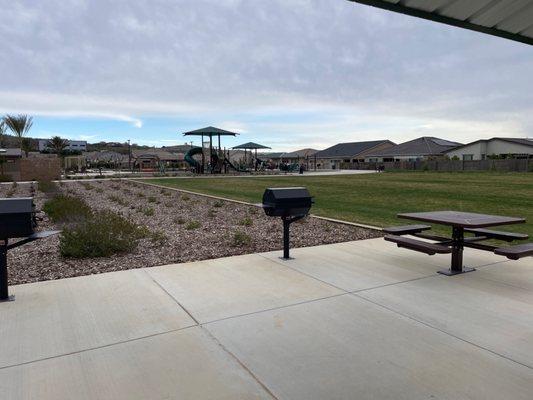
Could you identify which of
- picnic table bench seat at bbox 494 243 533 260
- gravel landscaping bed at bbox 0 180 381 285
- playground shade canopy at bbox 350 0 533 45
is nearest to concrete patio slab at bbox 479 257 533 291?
picnic table bench seat at bbox 494 243 533 260

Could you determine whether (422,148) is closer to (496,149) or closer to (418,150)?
(418,150)

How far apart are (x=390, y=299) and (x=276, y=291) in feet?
3.99

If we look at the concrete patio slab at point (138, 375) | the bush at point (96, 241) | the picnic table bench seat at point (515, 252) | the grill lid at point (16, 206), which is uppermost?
the grill lid at point (16, 206)

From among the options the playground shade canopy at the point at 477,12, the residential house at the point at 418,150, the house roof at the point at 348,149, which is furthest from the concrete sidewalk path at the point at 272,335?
the house roof at the point at 348,149

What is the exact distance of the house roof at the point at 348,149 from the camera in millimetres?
95750

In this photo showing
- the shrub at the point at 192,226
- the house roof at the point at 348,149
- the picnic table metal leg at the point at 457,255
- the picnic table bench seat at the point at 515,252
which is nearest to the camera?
the picnic table bench seat at the point at 515,252

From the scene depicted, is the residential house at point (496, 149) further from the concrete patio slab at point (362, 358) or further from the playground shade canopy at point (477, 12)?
the concrete patio slab at point (362, 358)

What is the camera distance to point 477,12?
12.2 feet

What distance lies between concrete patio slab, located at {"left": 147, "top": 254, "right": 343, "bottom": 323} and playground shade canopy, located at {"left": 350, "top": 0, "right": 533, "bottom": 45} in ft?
9.44

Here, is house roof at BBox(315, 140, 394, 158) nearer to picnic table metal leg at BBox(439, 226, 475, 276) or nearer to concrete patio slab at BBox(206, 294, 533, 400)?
picnic table metal leg at BBox(439, 226, 475, 276)

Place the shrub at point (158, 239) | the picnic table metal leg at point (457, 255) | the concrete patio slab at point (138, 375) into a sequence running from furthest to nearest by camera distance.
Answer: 1. the shrub at point (158, 239)
2. the picnic table metal leg at point (457, 255)
3. the concrete patio slab at point (138, 375)

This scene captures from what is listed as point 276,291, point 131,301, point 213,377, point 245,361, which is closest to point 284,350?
point 245,361

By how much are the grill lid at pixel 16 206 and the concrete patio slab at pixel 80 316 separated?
0.93m

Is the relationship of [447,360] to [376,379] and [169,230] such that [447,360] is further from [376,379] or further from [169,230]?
[169,230]
